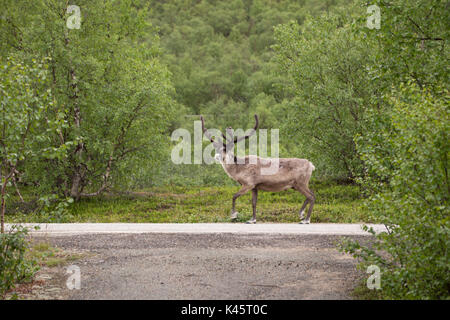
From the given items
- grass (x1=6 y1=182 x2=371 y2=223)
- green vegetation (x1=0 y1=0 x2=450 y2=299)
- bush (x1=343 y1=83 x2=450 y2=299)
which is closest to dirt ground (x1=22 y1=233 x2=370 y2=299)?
green vegetation (x1=0 y1=0 x2=450 y2=299)

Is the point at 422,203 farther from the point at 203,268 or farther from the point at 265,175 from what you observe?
the point at 265,175

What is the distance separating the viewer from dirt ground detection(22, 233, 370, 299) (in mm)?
7535

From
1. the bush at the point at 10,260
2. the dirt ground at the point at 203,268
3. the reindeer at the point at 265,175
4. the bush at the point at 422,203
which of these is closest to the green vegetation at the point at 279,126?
the bush at the point at 422,203

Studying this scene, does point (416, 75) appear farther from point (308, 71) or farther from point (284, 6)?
point (284, 6)

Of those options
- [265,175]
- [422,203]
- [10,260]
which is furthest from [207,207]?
[422,203]

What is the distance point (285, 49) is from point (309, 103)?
383 centimetres

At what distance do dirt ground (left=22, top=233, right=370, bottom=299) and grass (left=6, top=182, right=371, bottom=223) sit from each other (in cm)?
372

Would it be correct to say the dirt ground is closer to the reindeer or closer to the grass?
the reindeer

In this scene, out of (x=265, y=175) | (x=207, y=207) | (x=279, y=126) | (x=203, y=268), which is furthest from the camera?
(x=279, y=126)

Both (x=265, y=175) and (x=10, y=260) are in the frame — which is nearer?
(x=10, y=260)

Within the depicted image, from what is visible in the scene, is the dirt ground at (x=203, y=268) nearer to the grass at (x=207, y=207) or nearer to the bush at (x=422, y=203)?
the bush at (x=422, y=203)

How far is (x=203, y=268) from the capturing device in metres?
8.90

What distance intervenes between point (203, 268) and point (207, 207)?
880cm

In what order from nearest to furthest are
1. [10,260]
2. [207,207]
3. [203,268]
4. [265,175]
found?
[10,260] < [203,268] < [265,175] < [207,207]
